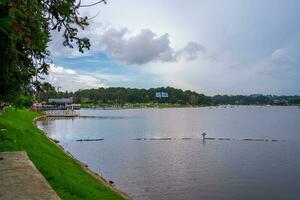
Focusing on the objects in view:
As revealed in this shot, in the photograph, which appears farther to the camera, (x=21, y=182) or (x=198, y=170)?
(x=198, y=170)

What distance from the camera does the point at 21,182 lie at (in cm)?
1281

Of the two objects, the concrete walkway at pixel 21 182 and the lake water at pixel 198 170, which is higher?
the concrete walkway at pixel 21 182

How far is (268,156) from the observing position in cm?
4806

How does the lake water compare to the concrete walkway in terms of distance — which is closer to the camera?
the concrete walkway

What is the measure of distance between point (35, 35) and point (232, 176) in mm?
30993

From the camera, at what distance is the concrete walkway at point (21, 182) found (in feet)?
37.2

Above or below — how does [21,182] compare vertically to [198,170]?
above

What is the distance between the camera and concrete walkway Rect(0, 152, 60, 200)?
11330mm

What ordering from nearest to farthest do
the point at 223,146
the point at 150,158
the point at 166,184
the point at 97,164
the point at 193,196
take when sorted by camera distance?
the point at 193,196
the point at 166,184
the point at 97,164
the point at 150,158
the point at 223,146

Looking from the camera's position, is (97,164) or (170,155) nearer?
(97,164)

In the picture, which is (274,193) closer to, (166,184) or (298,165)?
Result: (166,184)

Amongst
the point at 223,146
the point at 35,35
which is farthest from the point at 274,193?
the point at 223,146

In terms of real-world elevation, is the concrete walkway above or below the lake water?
above

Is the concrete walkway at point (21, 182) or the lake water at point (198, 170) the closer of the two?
the concrete walkway at point (21, 182)
